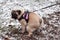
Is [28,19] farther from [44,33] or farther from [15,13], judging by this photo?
[44,33]

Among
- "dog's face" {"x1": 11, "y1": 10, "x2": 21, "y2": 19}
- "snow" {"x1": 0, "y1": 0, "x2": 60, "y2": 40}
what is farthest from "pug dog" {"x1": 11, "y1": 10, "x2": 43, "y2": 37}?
"snow" {"x1": 0, "y1": 0, "x2": 60, "y2": 40}

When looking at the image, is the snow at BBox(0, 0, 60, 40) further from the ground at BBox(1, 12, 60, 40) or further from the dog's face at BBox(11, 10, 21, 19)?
the dog's face at BBox(11, 10, 21, 19)

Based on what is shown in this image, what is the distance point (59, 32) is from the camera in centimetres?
576

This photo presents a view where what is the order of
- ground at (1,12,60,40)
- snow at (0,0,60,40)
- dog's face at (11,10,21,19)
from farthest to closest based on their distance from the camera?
snow at (0,0,60,40) < ground at (1,12,60,40) < dog's face at (11,10,21,19)

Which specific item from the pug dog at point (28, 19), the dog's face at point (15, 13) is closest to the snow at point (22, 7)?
the pug dog at point (28, 19)

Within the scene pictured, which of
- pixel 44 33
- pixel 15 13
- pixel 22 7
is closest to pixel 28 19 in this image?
pixel 15 13

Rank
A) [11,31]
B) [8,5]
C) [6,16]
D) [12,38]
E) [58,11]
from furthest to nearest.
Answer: [8,5], [58,11], [6,16], [11,31], [12,38]

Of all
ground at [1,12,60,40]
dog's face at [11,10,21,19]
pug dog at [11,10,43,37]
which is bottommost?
ground at [1,12,60,40]

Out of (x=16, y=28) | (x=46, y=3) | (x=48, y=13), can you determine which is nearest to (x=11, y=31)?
(x=16, y=28)

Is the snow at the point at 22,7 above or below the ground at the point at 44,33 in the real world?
above

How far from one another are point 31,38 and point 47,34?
536 mm

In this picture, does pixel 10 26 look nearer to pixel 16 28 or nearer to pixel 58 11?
pixel 16 28

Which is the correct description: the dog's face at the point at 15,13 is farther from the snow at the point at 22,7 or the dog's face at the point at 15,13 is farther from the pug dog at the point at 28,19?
the snow at the point at 22,7

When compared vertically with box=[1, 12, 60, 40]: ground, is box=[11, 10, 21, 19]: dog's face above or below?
above
